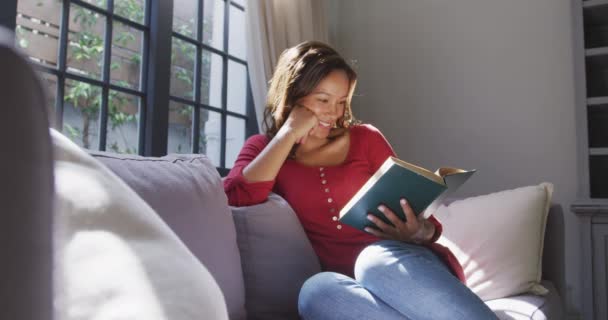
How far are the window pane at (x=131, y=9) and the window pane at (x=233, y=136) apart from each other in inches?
28.9

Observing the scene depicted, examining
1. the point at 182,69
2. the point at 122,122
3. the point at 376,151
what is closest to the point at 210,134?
the point at 182,69

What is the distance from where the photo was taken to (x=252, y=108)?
2865mm

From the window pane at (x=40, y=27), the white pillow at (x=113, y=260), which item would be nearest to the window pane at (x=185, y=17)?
the window pane at (x=40, y=27)

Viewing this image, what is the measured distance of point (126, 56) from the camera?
7.25 ft

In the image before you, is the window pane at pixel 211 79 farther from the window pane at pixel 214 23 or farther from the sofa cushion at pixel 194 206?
the sofa cushion at pixel 194 206

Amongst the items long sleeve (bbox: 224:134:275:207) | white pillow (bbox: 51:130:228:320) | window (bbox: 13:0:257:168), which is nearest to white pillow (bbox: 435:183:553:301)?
long sleeve (bbox: 224:134:275:207)

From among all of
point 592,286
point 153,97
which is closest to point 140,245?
point 153,97

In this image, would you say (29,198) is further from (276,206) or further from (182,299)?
(276,206)

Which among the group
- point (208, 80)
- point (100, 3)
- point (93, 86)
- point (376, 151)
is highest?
point (100, 3)

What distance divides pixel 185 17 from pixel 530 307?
6.40 ft

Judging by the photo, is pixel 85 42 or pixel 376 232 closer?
pixel 376 232

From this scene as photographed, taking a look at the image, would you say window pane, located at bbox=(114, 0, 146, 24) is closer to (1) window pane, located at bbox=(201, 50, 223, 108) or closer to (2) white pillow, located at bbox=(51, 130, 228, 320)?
(1) window pane, located at bbox=(201, 50, 223, 108)

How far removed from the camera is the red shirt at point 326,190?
152 centimetres

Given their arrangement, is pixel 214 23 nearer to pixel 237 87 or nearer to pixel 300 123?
pixel 237 87
